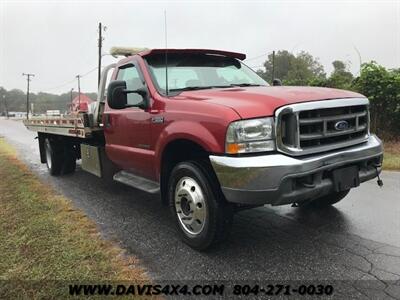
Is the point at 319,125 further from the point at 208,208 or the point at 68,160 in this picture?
the point at 68,160

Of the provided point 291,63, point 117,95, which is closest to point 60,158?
point 117,95

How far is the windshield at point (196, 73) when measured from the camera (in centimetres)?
475

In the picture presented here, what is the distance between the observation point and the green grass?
8.75 meters

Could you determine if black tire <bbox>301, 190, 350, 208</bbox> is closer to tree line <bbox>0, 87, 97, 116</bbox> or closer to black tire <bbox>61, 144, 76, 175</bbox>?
black tire <bbox>61, 144, 76, 175</bbox>

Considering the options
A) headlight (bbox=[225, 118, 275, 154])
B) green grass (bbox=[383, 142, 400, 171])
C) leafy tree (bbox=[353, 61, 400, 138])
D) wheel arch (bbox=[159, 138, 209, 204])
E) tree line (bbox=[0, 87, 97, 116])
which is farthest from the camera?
tree line (bbox=[0, 87, 97, 116])

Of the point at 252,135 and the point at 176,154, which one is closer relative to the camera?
the point at 252,135

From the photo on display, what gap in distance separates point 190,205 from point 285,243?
3.44 ft

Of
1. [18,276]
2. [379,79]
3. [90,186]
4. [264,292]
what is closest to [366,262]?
[264,292]

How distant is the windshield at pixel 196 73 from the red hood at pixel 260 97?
49 centimetres

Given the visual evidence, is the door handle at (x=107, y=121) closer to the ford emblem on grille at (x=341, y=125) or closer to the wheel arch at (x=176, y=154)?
the wheel arch at (x=176, y=154)

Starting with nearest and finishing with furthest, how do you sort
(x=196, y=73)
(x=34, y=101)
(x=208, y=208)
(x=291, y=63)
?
(x=208, y=208) → (x=196, y=73) → (x=291, y=63) → (x=34, y=101)

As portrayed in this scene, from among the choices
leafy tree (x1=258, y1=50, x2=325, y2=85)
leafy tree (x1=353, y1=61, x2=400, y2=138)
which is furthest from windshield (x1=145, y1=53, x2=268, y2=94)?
leafy tree (x1=258, y1=50, x2=325, y2=85)

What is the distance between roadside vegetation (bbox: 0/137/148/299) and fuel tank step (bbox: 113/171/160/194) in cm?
68

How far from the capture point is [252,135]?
3488 mm
